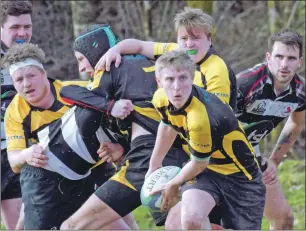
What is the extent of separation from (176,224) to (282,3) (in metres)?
8.90

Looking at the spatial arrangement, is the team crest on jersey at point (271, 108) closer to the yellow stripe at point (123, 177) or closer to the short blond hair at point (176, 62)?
the yellow stripe at point (123, 177)

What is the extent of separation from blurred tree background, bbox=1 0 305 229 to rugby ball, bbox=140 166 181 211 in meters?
7.68

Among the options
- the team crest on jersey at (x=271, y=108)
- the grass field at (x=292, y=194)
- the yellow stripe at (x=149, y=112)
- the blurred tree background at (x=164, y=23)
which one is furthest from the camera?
the blurred tree background at (x=164, y=23)

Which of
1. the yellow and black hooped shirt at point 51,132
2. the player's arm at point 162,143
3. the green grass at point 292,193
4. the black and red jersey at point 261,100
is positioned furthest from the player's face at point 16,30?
the green grass at point 292,193

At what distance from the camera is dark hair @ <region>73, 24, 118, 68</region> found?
765 cm

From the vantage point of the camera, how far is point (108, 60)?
7391mm

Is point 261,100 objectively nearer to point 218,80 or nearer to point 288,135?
point 288,135

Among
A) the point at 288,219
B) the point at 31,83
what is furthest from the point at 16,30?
the point at 288,219

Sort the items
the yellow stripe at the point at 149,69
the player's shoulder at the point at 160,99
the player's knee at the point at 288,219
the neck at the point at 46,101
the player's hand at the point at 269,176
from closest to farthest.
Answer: the player's shoulder at the point at 160,99 < the yellow stripe at the point at 149,69 < the neck at the point at 46,101 < the player's hand at the point at 269,176 < the player's knee at the point at 288,219

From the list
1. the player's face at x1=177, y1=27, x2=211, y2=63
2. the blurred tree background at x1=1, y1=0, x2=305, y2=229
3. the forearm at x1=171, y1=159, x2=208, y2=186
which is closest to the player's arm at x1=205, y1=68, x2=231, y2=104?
the player's face at x1=177, y1=27, x2=211, y2=63

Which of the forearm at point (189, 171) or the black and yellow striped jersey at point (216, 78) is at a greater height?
the black and yellow striped jersey at point (216, 78)

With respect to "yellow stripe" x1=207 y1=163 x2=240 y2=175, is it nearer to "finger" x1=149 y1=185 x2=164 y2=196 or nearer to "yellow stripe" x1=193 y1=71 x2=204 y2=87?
"finger" x1=149 y1=185 x2=164 y2=196

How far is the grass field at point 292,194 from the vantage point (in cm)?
1105

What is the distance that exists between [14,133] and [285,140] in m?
2.46
